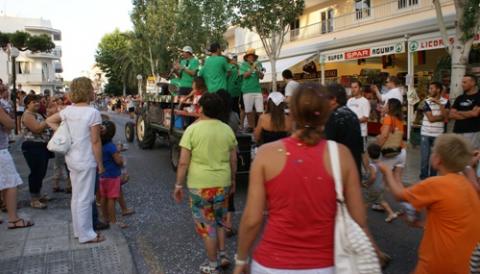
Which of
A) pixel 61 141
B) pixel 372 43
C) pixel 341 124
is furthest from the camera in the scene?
pixel 372 43

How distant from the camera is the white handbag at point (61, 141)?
16.0 feet

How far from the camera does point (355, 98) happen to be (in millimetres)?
8234

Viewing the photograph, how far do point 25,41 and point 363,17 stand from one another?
1202 inches

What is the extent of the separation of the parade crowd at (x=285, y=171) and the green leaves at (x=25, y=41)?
105ft

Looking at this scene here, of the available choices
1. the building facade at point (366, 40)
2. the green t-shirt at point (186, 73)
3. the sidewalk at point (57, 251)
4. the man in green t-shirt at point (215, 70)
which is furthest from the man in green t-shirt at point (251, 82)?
the building facade at point (366, 40)

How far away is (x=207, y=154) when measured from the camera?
4.18 meters

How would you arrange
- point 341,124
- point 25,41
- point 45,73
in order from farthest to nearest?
point 45,73 < point 25,41 < point 341,124

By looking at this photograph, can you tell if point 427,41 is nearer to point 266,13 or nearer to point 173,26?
point 266,13

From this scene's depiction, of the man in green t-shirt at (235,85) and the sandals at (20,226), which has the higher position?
the man in green t-shirt at (235,85)

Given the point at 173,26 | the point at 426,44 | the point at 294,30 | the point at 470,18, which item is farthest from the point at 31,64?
the point at 470,18

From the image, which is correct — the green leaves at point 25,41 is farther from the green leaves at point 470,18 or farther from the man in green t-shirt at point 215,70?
the green leaves at point 470,18

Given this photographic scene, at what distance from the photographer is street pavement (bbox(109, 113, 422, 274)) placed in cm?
474

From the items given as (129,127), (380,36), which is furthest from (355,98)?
(129,127)

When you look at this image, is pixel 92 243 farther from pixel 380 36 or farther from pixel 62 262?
pixel 380 36
